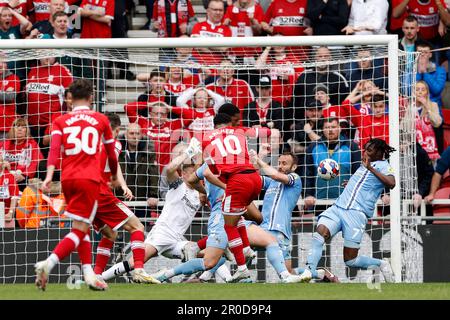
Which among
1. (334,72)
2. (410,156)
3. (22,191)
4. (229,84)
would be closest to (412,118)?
(410,156)

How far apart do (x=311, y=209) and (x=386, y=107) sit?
5.76 ft

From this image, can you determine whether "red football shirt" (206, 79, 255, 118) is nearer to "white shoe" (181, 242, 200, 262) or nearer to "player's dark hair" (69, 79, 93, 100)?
"white shoe" (181, 242, 200, 262)

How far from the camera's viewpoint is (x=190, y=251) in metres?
16.0

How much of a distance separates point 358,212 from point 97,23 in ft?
22.1

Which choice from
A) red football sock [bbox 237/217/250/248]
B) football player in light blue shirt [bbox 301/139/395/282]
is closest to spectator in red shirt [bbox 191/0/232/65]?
football player in light blue shirt [bbox 301/139/395/282]

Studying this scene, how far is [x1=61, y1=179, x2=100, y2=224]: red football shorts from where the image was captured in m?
11.8

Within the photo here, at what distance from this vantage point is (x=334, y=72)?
691 inches

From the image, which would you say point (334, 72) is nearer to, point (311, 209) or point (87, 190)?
point (311, 209)

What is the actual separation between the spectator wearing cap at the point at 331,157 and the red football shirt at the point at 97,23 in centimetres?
459

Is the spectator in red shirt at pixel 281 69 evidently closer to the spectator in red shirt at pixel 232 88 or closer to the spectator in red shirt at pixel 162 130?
the spectator in red shirt at pixel 232 88

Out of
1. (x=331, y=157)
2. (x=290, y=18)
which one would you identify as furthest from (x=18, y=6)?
(x=331, y=157)

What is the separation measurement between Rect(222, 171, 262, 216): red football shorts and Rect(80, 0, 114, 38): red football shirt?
6.45 m

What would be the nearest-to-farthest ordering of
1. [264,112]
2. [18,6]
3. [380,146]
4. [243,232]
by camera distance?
1. [243,232]
2. [380,146]
3. [264,112]
4. [18,6]

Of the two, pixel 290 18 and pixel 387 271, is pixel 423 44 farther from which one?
pixel 387 271
